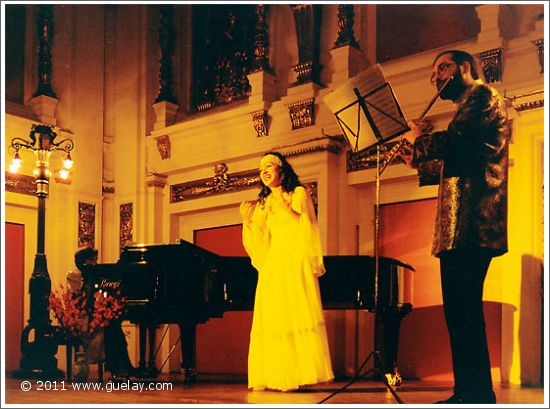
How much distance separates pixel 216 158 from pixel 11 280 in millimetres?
2257

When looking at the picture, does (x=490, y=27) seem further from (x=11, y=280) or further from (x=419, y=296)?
(x=11, y=280)

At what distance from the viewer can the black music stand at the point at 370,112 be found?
4195 millimetres

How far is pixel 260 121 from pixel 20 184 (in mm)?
2384

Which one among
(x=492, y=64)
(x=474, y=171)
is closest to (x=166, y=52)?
(x=492, y=64)

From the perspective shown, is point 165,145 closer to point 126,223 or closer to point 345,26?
point 126,223

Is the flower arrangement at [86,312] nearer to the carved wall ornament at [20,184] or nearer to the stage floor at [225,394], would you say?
the stage floor at [225,394]

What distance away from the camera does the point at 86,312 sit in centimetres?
604

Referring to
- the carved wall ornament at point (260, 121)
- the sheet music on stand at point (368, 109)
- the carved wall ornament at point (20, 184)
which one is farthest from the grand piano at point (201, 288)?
the carved wall ornament at point (20, 184)

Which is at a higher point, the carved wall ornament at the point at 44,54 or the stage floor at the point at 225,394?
the carved wall ornament at the point at 44,54

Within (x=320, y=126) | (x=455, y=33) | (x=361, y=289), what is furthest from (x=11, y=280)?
(x=455, y=33)

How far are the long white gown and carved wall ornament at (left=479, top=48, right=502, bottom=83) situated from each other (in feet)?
6.82

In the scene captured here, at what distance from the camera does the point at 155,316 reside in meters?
5.68

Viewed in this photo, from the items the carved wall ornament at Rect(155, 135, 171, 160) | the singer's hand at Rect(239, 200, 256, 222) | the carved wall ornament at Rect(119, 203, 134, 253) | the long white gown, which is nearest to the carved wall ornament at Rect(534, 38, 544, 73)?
the long white gown

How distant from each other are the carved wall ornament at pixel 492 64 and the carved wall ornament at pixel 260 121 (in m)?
2.20
